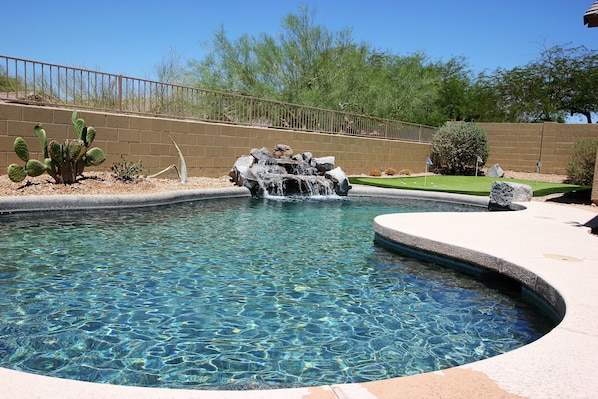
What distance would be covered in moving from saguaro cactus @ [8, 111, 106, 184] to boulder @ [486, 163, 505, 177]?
58.6 ft

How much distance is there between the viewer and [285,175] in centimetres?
1340

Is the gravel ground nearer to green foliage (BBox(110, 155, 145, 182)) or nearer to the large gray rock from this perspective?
green foliage (BBox(110, 155, 145, 182))

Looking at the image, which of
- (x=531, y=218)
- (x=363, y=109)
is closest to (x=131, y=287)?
(x=531, y=218)

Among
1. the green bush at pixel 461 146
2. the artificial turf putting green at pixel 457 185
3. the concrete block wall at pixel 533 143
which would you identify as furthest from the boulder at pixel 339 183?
the concrete block wall at pixel 533 143

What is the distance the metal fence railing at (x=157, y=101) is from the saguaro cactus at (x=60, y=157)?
1325 mm

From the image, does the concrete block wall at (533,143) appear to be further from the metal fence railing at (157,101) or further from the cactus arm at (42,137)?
the cactus arm at (42,137)

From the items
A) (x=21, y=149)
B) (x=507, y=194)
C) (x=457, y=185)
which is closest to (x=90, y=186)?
(x=21, y=149)

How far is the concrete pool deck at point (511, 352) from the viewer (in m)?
2.19

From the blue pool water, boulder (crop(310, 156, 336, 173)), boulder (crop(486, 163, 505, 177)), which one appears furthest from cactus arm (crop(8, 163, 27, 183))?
boulder (crop(486, 163, 505, 177))

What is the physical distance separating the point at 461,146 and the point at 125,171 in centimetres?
1650

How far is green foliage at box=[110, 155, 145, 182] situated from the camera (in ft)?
36.5

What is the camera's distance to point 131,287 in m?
4.69

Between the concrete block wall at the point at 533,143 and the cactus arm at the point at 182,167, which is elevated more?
the concrete block wall at the point at 533,143

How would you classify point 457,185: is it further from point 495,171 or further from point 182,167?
point 182,167
